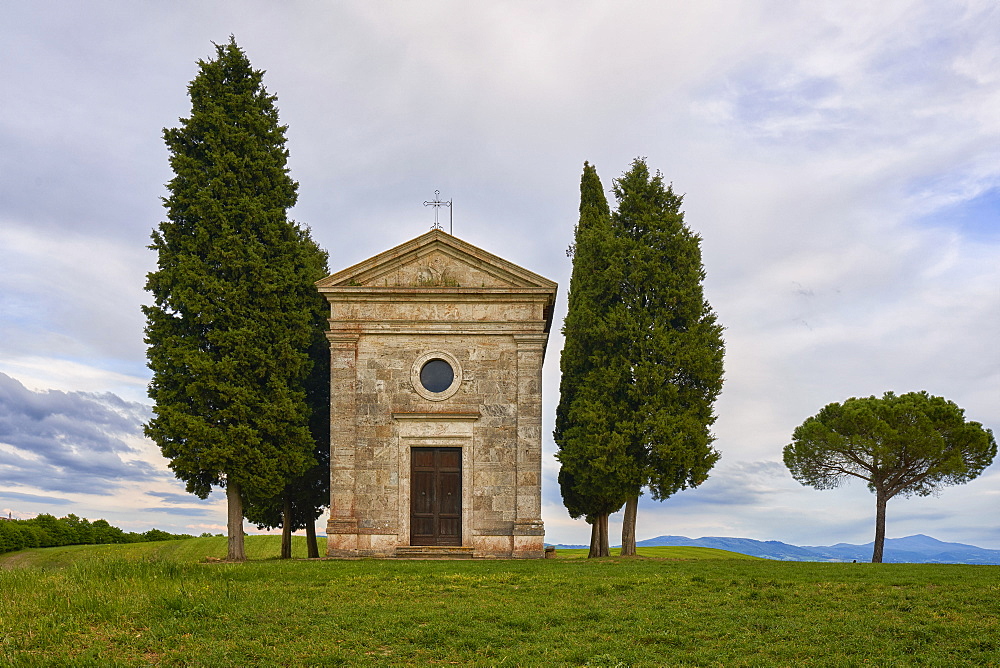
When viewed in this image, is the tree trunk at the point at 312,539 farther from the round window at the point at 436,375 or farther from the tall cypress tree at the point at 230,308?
the round window at the point at 436,375

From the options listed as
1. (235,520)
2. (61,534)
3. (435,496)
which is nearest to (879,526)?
(435,496)

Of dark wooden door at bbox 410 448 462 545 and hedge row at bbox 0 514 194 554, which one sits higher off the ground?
dark wooden door at bbox 410 448 462 545

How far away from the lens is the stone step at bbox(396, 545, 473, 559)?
24141 mm

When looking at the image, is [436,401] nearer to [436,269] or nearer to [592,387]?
[436,269]

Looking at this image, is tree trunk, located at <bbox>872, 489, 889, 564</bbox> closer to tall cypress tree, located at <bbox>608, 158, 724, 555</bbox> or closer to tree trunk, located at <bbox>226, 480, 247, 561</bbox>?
tall cypress tree, located at <bbox>608, 158, 724, 555</bbox>

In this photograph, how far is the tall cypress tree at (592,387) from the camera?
2680 centimetres

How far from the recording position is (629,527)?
27359 millimetres

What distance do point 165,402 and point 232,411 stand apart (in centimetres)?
212

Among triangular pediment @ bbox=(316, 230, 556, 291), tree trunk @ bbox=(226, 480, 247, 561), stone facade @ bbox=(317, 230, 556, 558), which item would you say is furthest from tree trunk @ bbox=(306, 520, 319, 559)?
triangular pediment @ bbox=(316, 230, 556, 291)

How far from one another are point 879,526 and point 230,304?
958 inches

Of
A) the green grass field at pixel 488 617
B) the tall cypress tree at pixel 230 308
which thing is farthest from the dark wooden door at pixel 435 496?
the green grass field at pixel 488 617

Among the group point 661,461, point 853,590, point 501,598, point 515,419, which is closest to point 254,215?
point 515,419

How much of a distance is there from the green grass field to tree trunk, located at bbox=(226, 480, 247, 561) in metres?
8.08

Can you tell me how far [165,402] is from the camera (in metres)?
25.5
